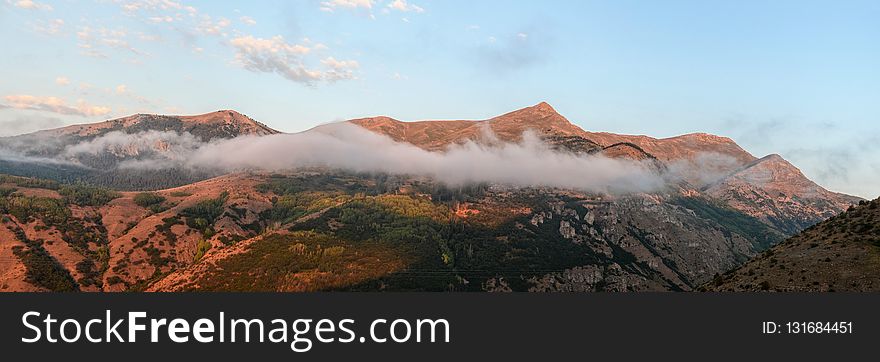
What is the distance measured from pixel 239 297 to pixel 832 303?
35.8 meters

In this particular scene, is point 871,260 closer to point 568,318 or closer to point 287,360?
point 568,318

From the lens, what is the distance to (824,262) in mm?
49469

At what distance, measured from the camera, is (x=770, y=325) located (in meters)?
31.3

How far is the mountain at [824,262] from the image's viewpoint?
152 ft

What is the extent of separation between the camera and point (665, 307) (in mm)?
31938

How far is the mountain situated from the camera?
152ft

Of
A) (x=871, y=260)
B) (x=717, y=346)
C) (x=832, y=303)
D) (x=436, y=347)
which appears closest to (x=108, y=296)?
(x=436, y=347)

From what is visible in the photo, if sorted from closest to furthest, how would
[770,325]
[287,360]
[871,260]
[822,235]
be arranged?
Answer: [287,360] < [770,325] < [871,260] < [822,235]

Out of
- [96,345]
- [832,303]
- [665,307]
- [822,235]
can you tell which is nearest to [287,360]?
[96,345]

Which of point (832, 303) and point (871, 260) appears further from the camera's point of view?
point (871, 260)

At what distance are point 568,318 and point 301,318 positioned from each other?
16.1 meters

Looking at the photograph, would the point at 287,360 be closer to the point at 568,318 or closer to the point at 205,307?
the point at 205,307

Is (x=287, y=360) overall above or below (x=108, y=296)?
below

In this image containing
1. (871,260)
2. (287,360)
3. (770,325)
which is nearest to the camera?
(287,360)
